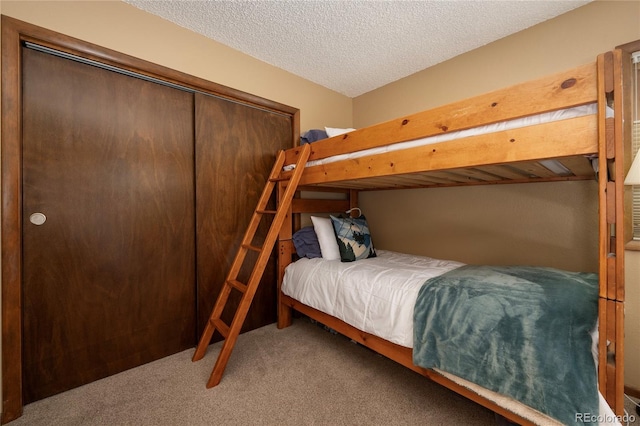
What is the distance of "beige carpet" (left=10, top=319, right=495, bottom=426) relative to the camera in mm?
1310

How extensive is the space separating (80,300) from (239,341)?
1064mm

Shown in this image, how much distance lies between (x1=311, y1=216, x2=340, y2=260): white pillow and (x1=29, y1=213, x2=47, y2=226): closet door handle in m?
1.71

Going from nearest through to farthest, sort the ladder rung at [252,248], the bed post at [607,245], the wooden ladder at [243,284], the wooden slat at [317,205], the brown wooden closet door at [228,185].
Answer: the bed post at [607,245] < the wooden ladder at [243,284] < the ladder rung at [252,248] < the brown wooden closet door at [228,185] < the wooden slat at [317,205]

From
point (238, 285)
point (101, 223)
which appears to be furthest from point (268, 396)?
point (101, 223)

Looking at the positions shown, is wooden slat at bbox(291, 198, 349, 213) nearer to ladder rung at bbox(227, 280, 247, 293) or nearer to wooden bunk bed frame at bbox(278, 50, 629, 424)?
ladder rung at bbox(227, 280, 247, 293)

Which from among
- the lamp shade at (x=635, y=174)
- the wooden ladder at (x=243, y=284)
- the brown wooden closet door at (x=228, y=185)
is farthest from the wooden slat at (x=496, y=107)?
the brown wooden closet door at (x=228, y=185)

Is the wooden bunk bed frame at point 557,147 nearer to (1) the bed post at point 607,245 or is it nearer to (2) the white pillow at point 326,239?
(1) the bed post at point 607,245

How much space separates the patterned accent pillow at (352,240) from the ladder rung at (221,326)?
0.95 metres

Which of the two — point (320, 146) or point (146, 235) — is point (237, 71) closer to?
point (320, 146)

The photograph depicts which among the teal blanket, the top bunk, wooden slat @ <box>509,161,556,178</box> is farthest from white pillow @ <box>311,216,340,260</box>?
wooden slat @ <box>509,161,556,178</box>

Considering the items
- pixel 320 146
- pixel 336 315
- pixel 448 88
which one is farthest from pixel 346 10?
pixel 336 315

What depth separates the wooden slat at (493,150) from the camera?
3.00 ft

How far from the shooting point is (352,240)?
2.16m

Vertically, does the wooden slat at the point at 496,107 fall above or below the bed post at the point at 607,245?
above
